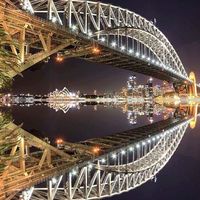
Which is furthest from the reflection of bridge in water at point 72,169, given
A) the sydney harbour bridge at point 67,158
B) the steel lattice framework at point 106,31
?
the steel lattice framework at point 106,31

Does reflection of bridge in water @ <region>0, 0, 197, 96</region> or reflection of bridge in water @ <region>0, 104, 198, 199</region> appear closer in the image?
reflection of bridge in water @ <region>0, 104, 198, 199</region>

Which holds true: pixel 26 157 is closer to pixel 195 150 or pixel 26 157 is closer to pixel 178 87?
pixel 195 150

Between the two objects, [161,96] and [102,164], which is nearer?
[102,164]

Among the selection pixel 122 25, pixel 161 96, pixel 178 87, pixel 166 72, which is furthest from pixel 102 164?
pixel 161 96

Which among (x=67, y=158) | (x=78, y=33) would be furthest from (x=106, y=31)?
(x=67, y=158)

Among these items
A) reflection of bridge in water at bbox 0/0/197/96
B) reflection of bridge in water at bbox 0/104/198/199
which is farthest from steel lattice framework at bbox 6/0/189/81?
reflection of bridge in water at bbox 0/104/198/199

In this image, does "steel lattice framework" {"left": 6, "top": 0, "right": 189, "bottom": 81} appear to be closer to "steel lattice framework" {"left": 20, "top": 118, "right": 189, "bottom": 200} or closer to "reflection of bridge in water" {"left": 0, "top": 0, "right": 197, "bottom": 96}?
"reflection of bridge in water" {"left": 0, "top": 0, "right": 197, "bottom": 96}

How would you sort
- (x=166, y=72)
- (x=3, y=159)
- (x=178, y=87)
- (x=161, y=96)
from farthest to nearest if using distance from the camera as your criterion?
1. (x=161, y=96)
2. (x=178, y=87)
3. (x=166, y=72)
4. (x=3, y=159)

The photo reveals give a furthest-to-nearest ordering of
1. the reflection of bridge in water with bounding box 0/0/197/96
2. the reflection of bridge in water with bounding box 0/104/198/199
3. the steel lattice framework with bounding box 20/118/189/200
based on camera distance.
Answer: the reflection of bridge in water with bounding box 0/0/197/96, the steel lattice framework with bounding box 20/118/189/200, the reflection of bridge in water with bounding box 0/104/198/199

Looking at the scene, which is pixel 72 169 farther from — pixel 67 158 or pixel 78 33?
pixel 78 33
